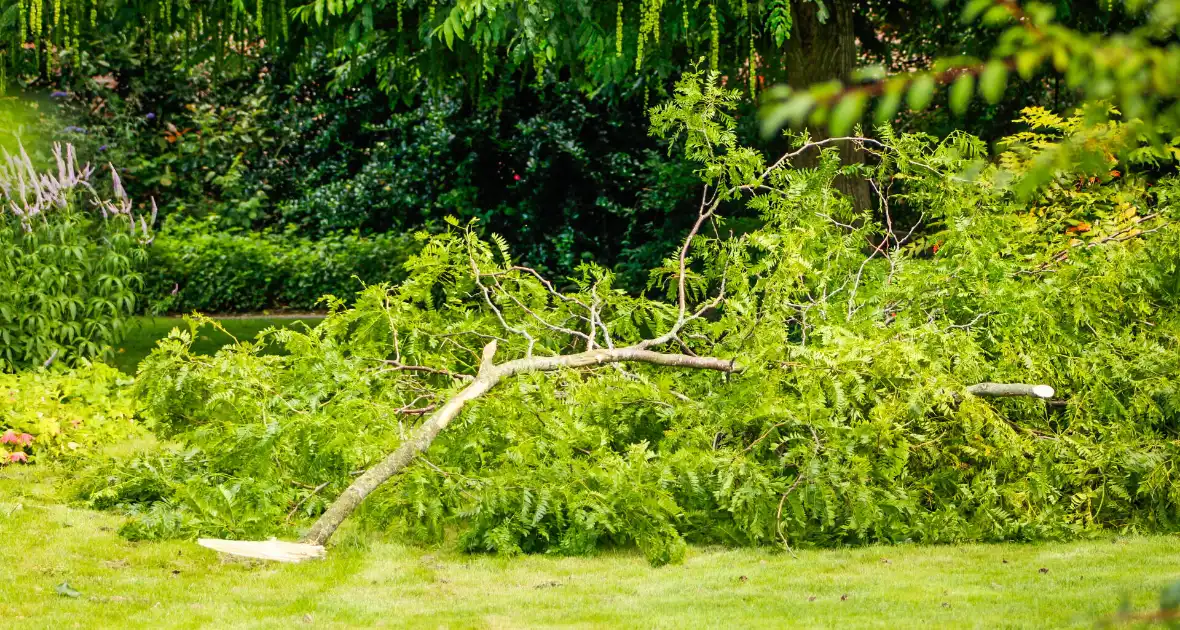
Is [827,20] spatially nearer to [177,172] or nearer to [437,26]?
[437,26]

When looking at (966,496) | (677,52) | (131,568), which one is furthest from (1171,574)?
(677,52)

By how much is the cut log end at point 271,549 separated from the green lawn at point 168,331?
5578mm

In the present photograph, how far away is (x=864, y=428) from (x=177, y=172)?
42.7 ft

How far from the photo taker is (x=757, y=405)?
561 cm

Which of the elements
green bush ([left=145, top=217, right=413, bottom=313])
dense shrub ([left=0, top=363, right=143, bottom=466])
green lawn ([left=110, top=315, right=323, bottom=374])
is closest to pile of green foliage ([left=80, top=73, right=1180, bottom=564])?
dense shrub ([left=0, top=363, right=143, bottom=466])

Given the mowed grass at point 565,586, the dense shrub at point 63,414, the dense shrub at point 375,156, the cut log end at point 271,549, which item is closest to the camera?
the mowed grass at point 565,586

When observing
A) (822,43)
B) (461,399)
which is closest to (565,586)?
(461,399)

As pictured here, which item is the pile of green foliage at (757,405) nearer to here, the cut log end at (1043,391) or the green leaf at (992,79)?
the cut log end at (1043,391)

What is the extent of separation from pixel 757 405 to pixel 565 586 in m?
1.32

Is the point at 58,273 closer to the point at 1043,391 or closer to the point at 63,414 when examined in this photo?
the point at 63,414

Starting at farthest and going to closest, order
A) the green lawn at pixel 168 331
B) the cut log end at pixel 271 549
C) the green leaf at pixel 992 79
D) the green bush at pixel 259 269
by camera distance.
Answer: the green bush at pixel 259 269
the green lawn at pixel 168 331
the cut log end at pixel 271 549
the green leaf at pixel 992 79

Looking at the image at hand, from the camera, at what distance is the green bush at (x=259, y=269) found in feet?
46.4

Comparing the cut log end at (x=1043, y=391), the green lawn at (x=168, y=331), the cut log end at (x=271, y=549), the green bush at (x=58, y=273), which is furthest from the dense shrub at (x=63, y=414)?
the cut log end at (x=1043, y=391)

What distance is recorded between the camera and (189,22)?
28.7ft
